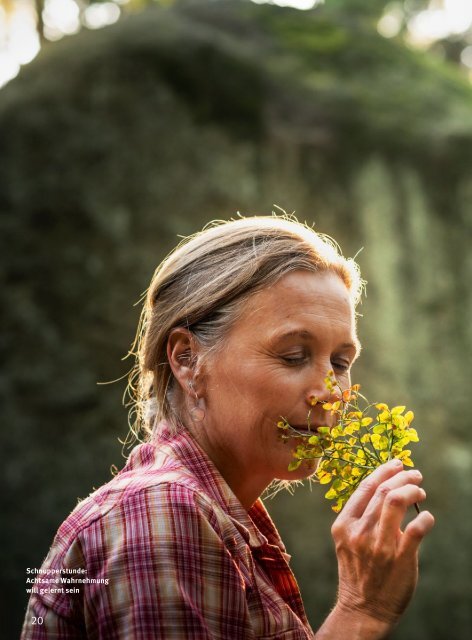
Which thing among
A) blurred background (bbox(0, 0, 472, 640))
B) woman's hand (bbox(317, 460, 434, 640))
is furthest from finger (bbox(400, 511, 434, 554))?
blurred background (bbox(0, 0, 472, 640))

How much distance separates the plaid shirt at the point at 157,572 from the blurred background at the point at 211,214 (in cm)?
481

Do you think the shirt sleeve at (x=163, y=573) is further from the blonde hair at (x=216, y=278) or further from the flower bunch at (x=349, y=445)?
the blonde hair at (x=216, y=278)

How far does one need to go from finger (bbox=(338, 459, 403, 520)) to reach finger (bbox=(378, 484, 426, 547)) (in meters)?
0.06

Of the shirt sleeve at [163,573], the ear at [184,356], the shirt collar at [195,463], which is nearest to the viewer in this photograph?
the shirt sleeve at [163,573]

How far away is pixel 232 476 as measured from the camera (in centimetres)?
234

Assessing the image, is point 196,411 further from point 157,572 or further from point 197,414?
point 157,572

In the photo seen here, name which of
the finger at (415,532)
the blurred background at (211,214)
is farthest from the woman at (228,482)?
the blurred background at (211,214)

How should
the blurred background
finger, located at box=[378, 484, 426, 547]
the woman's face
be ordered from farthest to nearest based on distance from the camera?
1. the blurred background
2. the woman's face
3. finger, located at box=[378, 484, 426, 547]

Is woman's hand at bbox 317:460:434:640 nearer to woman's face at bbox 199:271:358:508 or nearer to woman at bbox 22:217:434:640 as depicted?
woman at bbox 22:217:434:640

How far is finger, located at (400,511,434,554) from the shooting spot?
1.98 m

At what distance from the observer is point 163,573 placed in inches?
71.5

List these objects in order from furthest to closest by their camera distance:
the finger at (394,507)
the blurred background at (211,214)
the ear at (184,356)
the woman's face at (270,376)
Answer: the blurred background at (211,214) < the ear at (184,356) < the woman's face at (270,376) < the finger at (394,507)

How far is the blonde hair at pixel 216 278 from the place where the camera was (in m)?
2.33

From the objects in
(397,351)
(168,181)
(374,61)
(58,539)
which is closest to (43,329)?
(168,181)
